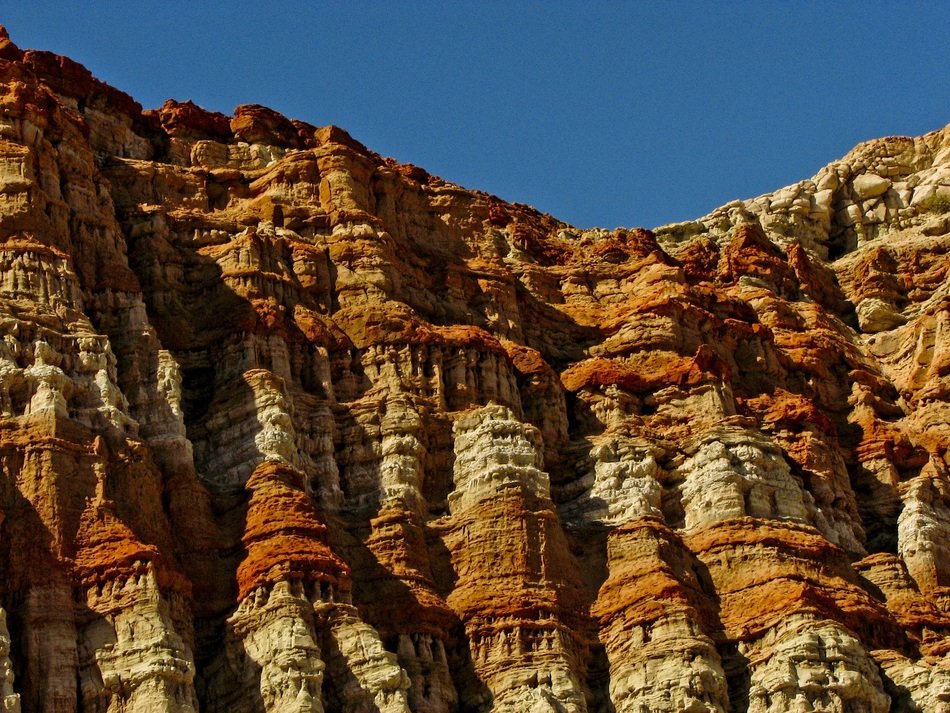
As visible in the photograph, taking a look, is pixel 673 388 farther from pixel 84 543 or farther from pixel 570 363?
pixel 84 543

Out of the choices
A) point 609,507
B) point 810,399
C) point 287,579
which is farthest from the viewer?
point 810,399

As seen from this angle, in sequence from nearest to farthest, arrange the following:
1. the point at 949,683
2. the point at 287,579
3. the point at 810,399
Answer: the point at 287,579 < the point at 949,683 < the point at 810,399

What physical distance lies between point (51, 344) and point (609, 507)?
1995cm

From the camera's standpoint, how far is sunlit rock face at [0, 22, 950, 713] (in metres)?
71.4

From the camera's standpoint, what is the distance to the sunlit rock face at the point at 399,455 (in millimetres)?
71438

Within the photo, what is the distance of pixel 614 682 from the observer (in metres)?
77.3

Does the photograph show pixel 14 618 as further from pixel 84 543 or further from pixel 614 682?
pixel 614 682

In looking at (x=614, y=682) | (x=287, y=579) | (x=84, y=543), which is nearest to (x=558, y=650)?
(x=614, y=682)

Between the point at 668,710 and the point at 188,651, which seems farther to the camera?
the point at 668,710

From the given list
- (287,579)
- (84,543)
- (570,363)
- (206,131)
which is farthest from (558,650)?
(206,131)

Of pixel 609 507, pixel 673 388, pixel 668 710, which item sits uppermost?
pixel 673 388

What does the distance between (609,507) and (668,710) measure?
11249mm

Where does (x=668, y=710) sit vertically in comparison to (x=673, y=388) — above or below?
Result: below

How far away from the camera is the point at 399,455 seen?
82.5 metres
